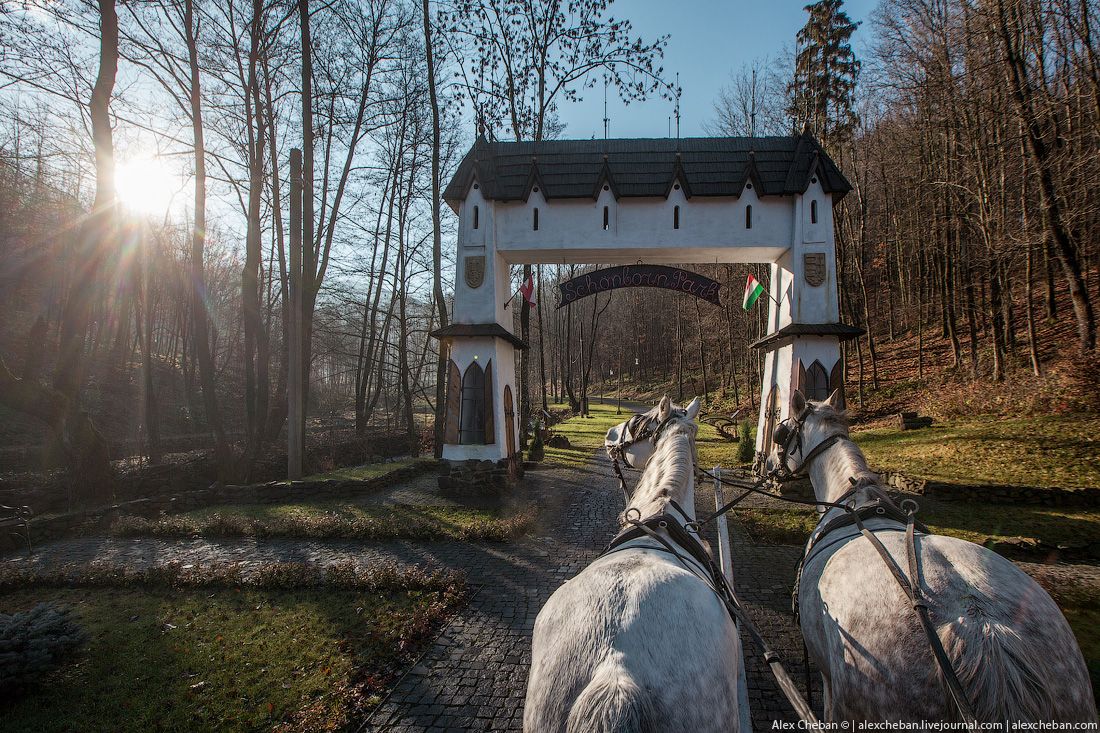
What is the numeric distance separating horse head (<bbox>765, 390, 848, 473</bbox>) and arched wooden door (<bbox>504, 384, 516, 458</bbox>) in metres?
8.29

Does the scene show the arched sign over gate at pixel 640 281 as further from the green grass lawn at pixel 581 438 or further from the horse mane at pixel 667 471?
the horse mane at pixel 667 471

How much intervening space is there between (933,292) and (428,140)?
26.1 m

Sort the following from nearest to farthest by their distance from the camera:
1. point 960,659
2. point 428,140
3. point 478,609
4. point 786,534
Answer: point 960,659 < point 478,609 < point 786,534 < point 428,140

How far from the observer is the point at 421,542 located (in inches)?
340

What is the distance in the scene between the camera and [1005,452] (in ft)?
37.0

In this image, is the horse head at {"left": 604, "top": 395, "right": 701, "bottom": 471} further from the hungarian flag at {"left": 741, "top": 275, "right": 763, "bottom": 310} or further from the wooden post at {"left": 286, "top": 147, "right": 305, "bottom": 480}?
the wooden post at {"left": 286, "top": 147, "right": 305, "bottom": 480}

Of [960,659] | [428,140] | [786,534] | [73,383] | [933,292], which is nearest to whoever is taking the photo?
[960,659]

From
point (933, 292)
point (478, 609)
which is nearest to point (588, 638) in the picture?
point (478, 609)

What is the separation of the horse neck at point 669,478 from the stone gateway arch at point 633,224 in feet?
26.3

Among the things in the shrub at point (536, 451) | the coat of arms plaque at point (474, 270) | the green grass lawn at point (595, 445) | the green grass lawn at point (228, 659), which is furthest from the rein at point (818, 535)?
the shrub at point (536, 451)

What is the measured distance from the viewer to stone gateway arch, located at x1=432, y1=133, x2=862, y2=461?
11.5 meters

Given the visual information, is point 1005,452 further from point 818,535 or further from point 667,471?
point 667,471

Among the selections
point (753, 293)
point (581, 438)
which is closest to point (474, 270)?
point (753, 293)

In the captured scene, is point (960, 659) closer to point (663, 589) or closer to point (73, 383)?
point (663, 589)
